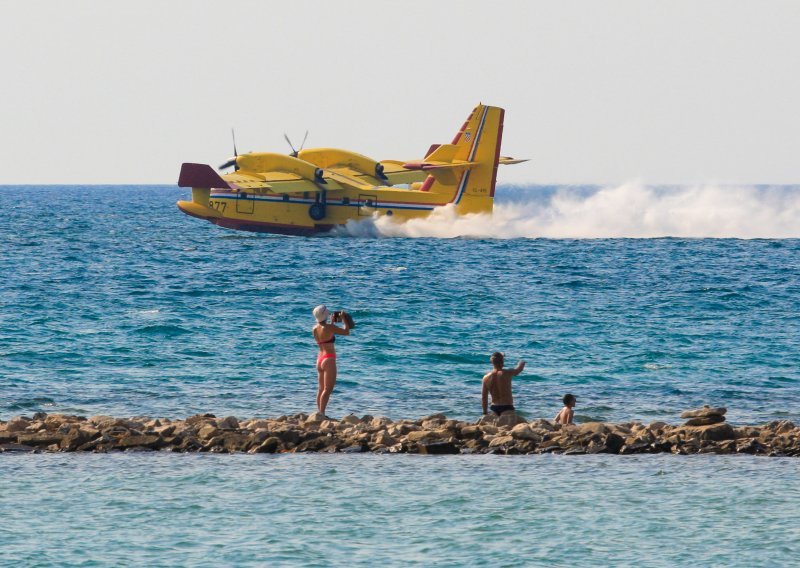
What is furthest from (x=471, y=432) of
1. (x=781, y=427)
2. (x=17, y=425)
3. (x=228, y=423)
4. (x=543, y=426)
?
(x=17, y=425)

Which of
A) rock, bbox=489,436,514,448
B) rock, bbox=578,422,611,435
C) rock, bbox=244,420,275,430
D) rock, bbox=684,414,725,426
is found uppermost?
rock, bbox=684,414,725,426

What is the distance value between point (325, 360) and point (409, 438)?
7.79 ft

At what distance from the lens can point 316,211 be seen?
2832 inches

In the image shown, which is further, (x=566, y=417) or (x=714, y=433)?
(x=566, y=417)

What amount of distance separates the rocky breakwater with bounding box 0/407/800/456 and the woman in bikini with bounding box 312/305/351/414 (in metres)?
0.94

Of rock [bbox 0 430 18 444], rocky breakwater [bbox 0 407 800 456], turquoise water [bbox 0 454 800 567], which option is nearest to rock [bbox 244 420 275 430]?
rocky breakwater [bbox 0 407 800 456]

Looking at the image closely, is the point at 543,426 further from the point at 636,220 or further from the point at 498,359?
the point at 636,220

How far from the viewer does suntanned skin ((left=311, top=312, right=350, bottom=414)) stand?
19.0 meters

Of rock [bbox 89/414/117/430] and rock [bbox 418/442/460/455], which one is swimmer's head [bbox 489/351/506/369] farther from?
rock [bbox 89/414/117/430]

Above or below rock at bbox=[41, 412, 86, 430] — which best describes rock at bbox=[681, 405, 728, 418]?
above

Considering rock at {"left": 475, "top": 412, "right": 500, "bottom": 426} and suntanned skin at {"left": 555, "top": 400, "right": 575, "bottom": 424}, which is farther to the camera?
suntanned skin at {"left": 555, "top": 400, "right": 575, "bottom": 424}

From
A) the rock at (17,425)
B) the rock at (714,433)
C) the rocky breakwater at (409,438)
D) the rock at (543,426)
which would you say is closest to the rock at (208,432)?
the rocky breakwater at (409,438)

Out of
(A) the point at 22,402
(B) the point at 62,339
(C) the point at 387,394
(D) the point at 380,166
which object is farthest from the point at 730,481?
(D) the point at 380,166

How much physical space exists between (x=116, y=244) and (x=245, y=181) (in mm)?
13526
